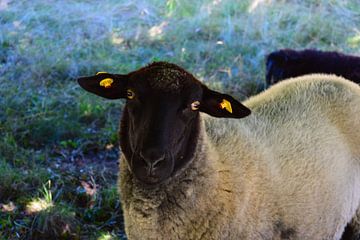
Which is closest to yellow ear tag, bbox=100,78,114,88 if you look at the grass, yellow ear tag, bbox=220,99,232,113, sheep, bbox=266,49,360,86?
yellow ear tag, bbox=220,99,232,113

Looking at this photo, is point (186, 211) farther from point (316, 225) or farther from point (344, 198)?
point (344, 198)

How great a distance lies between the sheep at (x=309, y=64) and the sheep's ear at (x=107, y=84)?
162 inches

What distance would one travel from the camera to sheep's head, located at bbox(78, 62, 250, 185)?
10.7 ft

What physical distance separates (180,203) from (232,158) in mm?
514

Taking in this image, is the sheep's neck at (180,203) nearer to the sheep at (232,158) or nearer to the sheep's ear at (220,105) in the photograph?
the sheep at (232,158)

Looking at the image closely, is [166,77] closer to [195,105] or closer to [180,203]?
[195,105]

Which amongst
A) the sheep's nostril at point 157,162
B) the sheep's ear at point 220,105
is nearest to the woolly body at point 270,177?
the sheep's ear at point 220,105

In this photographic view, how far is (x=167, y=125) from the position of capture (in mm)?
3312

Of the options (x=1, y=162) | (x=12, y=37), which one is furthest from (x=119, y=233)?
(x=12, y=37)

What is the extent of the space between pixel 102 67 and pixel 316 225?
4.93m

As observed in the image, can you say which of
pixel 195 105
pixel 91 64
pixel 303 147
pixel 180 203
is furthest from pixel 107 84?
pixel 91 64

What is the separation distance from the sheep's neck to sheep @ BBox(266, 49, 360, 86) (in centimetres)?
396

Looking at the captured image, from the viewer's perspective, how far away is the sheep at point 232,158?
3402 mm

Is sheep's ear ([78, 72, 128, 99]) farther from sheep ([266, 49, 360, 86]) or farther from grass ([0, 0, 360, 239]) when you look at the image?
sheep ([266, 49, 360, 86])
